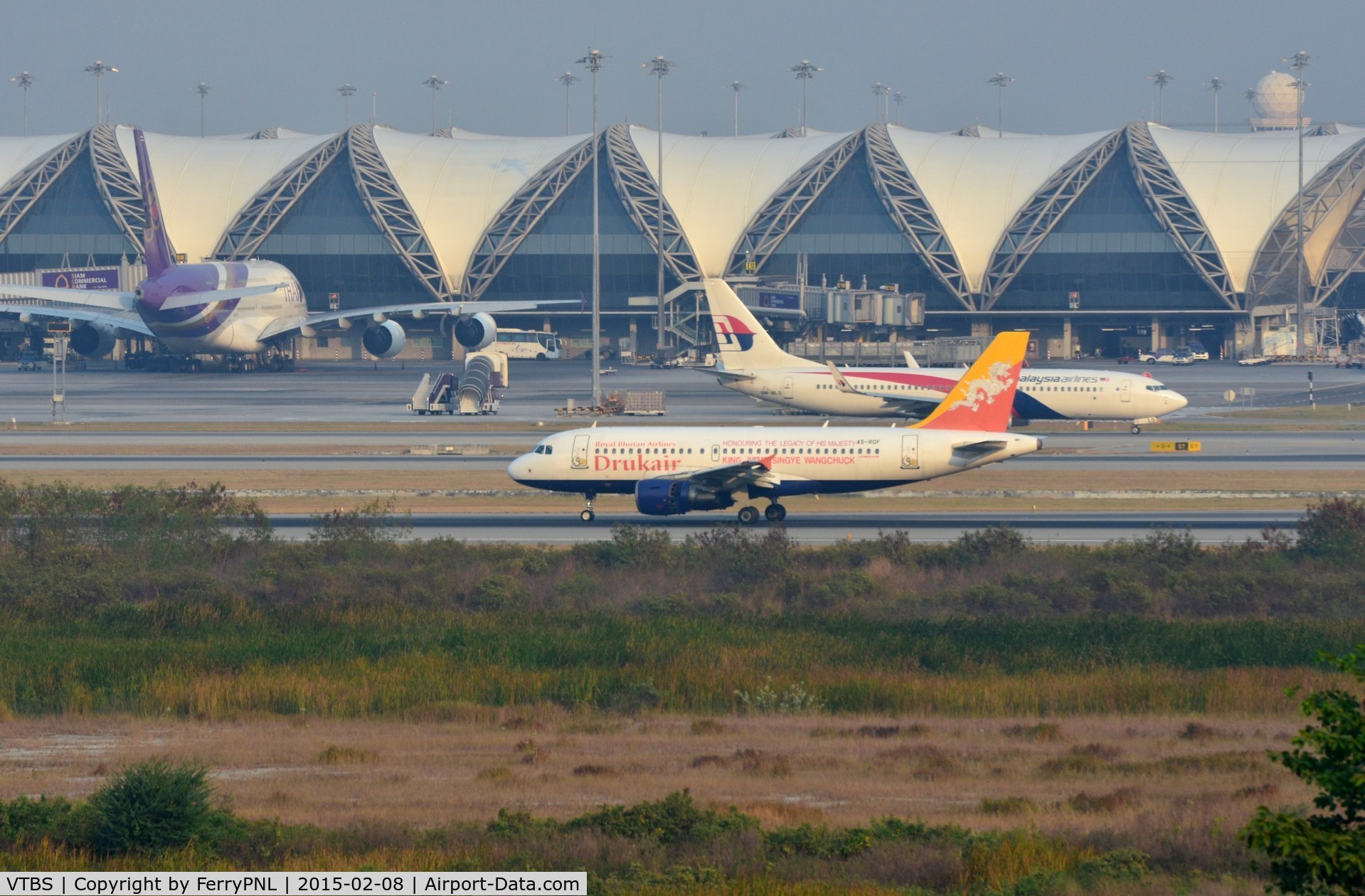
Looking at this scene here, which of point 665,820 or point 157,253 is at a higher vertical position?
point 157,253

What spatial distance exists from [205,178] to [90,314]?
31.9 metres

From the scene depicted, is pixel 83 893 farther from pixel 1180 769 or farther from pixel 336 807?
pixel 1180 769

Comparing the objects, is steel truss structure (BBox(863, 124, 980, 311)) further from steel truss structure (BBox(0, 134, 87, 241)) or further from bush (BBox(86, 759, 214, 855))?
bush (BBox(86, 759, 214, 855))

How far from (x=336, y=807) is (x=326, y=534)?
888 inches

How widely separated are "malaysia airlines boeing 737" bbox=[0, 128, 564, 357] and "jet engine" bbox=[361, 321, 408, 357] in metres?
0.07

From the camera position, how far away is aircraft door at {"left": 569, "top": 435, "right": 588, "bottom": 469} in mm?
45281

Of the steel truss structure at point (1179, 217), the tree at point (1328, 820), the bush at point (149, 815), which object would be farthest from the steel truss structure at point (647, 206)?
the tree at point (1328, 820)

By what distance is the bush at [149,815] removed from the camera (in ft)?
53.3

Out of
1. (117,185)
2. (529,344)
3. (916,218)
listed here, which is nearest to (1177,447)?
(916,218)

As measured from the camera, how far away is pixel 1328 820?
433 inches

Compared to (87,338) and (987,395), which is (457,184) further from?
(987,395)

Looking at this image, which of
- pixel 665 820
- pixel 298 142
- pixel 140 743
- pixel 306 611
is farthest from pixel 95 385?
pixel 665 820

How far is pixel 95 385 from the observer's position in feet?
332

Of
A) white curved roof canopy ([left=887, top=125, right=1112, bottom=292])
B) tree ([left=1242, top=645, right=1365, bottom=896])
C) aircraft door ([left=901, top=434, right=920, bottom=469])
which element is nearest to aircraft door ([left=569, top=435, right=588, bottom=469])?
aircraft door ([left=901, top=434, right=920, bottom=469])
